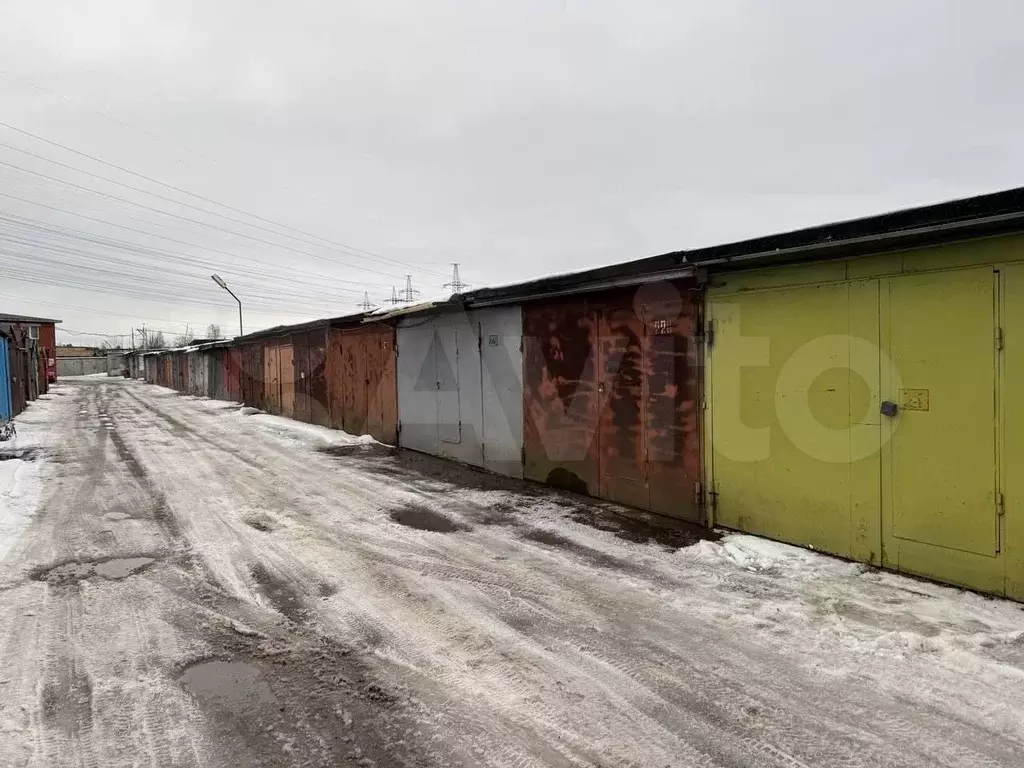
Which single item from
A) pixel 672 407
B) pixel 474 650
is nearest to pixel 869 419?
pixel 672 407

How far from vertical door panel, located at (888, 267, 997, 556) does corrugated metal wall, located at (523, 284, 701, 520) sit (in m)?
1.91

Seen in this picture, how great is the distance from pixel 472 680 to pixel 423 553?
7.28 feet

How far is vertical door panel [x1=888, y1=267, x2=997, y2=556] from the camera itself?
4.08 m

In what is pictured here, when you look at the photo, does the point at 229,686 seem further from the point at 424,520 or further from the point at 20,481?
the point at 20,481

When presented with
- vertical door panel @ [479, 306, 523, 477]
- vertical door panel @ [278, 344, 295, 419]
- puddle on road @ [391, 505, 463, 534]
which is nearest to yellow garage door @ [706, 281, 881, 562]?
puddle on road @ [391, 505, 463, 534]

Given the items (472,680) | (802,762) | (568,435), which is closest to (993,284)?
(802,762)

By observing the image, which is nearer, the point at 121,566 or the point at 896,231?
the point at 896,231

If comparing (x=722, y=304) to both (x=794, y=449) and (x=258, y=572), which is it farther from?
(x=258, y=572)

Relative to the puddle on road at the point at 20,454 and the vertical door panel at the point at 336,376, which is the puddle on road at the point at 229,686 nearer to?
the puddle on road at the point at 20,454

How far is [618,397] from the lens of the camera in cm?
704

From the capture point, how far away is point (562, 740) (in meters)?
2.69

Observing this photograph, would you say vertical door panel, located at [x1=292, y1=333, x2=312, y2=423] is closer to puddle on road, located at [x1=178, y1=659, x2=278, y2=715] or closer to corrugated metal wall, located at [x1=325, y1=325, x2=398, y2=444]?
corrugated metal wall, located at [x1=325, y1=325, x2=398, y2=444]

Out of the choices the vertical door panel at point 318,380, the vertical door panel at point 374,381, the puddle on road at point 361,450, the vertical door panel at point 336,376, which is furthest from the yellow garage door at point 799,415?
the vertical door panel at point 318,380

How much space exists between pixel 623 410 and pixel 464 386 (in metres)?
3.76
